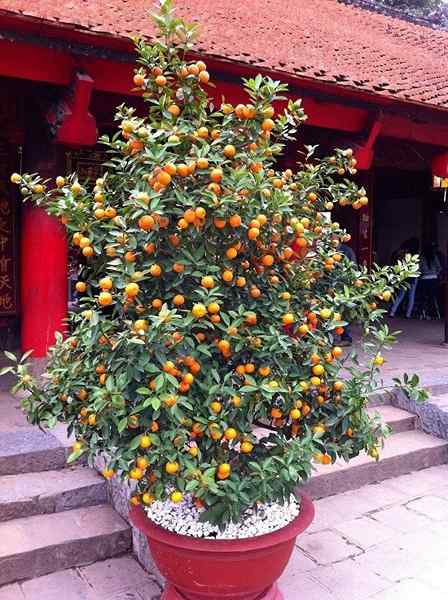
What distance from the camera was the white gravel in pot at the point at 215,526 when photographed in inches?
95.8

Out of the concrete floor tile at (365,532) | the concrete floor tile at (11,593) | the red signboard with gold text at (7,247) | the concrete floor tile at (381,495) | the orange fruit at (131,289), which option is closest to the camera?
the orange fruit at (131,289)

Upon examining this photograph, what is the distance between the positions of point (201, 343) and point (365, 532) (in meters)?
2.09

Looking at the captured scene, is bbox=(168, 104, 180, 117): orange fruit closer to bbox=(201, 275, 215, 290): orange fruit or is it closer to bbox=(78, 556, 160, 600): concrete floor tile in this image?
bbox=(201, 275, 215, 290): orange fruit

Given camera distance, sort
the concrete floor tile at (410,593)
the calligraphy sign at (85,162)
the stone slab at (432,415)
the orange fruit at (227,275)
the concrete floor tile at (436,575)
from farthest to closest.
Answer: the calligraphy sign at (85,162) < the stone slab at (432,415) < the concrete floor tile at (436,575) < the concrete floor tile at (410,593) < the orange fruit at (227,275)

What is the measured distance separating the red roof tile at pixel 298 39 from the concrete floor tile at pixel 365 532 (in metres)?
3.48

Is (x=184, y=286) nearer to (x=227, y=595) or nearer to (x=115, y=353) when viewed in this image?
(x=115, y=353)

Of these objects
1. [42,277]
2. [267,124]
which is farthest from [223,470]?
[42,277]

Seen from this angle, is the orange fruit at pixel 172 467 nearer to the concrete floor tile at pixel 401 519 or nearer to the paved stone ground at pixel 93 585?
the paved stone ground at pixel 93 585

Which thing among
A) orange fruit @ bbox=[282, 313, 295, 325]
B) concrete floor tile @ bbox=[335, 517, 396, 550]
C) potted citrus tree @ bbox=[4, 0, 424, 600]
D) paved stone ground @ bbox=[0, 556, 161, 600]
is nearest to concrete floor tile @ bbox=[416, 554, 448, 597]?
concrete floor tile @ bbox=[335, 517, 396, 550]

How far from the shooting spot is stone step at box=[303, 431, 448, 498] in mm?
4160

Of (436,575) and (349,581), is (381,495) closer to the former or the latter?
(436,575)

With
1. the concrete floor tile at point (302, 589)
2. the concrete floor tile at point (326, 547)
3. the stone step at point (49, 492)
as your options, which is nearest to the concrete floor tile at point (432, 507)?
the concrete floor tile at point (326, 547)

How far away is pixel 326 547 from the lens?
351cm

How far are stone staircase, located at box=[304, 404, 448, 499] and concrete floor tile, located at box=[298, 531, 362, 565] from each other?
435 millimetres
